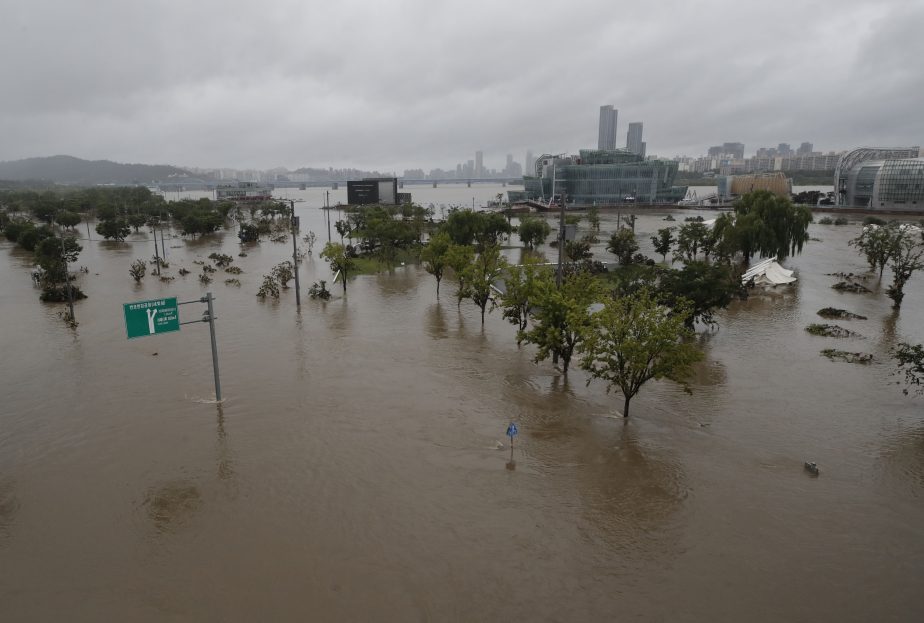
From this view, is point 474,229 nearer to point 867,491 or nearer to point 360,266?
point 360,266

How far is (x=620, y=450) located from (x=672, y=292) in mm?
11935

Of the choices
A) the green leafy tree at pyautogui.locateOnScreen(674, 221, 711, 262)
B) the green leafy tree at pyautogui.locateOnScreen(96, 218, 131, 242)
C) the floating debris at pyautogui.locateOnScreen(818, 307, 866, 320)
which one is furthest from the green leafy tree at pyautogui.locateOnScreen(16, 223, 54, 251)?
the floating debris at pyautogui.locateOnScreen(818, 307, 866, 320)

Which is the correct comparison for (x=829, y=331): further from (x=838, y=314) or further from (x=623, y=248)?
(x=623, y=248)

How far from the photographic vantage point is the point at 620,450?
15.2m

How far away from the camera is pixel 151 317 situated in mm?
16031

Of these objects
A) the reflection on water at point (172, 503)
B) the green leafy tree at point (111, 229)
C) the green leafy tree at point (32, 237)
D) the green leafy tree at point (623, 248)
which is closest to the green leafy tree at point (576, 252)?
the green leafy tree at point (623, 248)

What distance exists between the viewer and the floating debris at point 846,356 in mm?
22641

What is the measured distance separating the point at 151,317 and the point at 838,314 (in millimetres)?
33109

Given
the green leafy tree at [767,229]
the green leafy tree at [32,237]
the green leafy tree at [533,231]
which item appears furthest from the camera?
the green leafy tree at [533,231]

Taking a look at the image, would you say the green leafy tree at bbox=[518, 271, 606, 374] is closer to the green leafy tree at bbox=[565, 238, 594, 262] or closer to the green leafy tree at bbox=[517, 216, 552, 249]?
the green leafy tree at bbox=[565, 238, 594, 262]

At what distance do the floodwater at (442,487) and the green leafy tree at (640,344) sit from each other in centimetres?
179

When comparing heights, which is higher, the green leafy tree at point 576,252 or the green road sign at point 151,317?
the green road sign at point 151,317

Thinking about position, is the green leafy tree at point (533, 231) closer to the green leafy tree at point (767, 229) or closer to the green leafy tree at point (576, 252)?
the green leafy tree at point (576, 252)

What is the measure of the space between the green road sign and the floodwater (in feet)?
9.92
